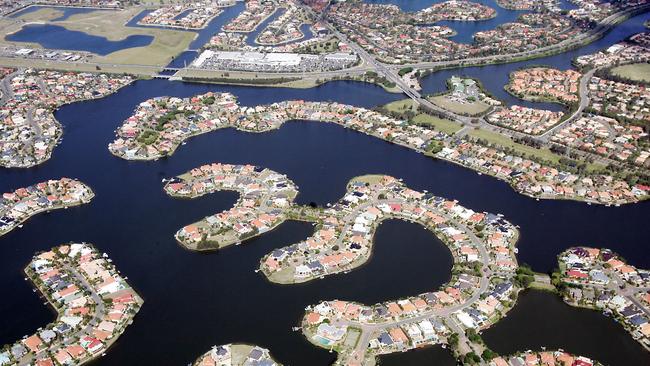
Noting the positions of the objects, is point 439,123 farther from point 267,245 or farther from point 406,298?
point 406,298

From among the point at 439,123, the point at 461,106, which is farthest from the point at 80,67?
the point at 461,106

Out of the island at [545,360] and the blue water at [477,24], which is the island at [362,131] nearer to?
the island at [545,360]

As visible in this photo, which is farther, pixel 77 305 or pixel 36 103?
pixel 36 103

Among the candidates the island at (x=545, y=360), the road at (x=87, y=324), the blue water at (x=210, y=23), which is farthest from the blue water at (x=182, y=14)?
the island at (x=545, y=360)

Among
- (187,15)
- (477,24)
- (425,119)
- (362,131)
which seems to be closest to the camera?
(362,131)

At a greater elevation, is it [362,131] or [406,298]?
[362,131]

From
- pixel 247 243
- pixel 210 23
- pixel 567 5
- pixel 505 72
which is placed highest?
pixel 210 23

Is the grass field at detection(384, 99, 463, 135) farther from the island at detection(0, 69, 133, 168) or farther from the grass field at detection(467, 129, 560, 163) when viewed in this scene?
the island at detection(0, 69, 133, 168)

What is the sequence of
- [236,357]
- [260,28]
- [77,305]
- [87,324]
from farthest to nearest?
[260,28] < [77,305] < [87,324] < [236,357]
